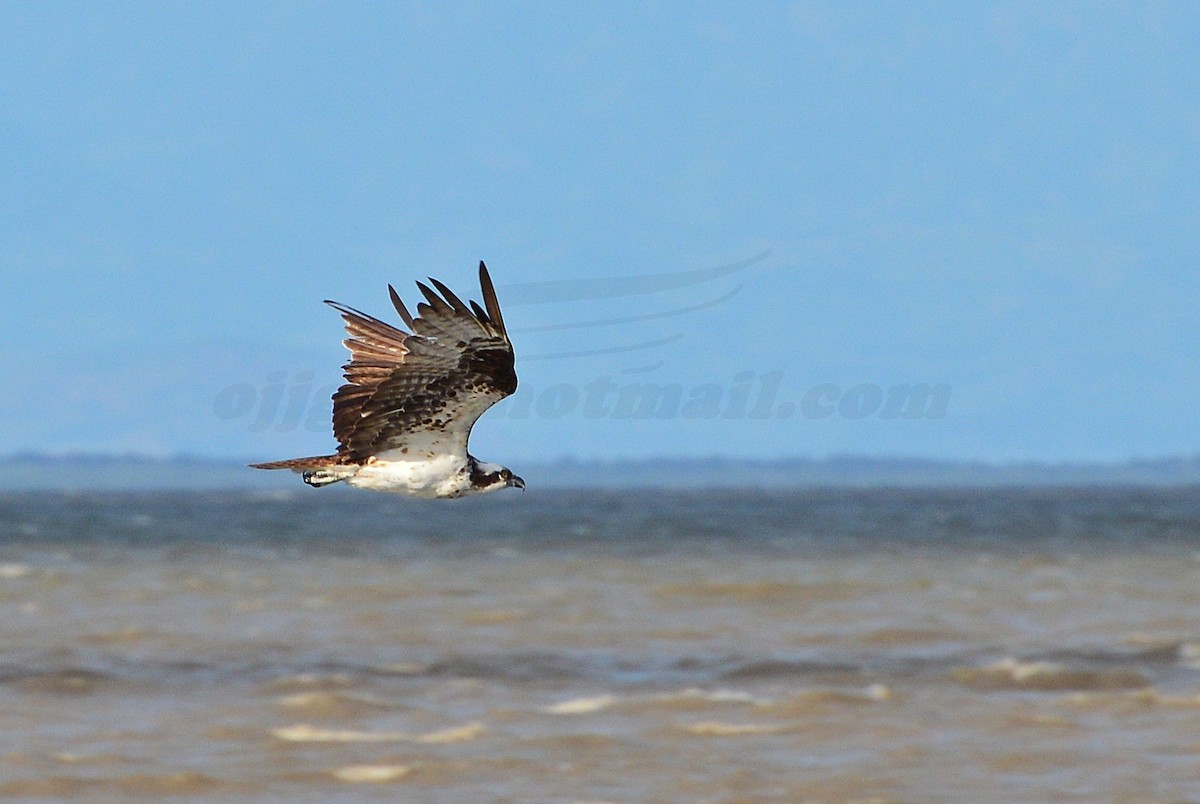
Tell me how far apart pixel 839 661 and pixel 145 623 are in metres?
9.65

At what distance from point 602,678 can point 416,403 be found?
8.38 m

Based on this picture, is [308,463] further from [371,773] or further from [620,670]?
[620,670]

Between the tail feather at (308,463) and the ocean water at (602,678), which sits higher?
the tail feather at (308,463)

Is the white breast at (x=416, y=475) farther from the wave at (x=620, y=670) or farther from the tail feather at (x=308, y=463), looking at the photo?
the wave at (x=620, y=670)

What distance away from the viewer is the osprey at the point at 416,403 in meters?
10.3

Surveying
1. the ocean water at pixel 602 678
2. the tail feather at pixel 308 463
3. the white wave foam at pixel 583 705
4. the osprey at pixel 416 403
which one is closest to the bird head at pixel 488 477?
the osprey at pixel 416 403

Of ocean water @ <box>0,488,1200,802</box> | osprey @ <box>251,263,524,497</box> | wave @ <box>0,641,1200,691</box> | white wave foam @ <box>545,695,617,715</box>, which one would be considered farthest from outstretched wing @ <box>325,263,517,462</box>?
wave @ <box>0,641,1200,691</box>

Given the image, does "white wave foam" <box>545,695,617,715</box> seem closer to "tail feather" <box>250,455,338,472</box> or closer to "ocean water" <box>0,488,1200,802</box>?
"ocean water" <box>0,488,1200,802</box>

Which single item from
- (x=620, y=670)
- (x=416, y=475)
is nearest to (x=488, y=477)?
(x=416, y=475)

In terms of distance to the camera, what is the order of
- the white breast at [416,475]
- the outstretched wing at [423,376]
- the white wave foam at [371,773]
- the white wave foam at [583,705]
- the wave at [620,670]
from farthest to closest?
the wave at [620,670]
the white wave foam at [583,705]
the white wave foam at [371,773]
the white breast at [416,475]
the outstretched wing at [423,376]

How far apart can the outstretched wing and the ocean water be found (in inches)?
154

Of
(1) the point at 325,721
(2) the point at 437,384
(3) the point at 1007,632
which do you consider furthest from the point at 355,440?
(3) the point at 1007,632

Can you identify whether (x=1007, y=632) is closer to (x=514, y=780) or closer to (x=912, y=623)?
(x=912, y=623)

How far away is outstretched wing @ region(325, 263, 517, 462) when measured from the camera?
1017 centimetres
